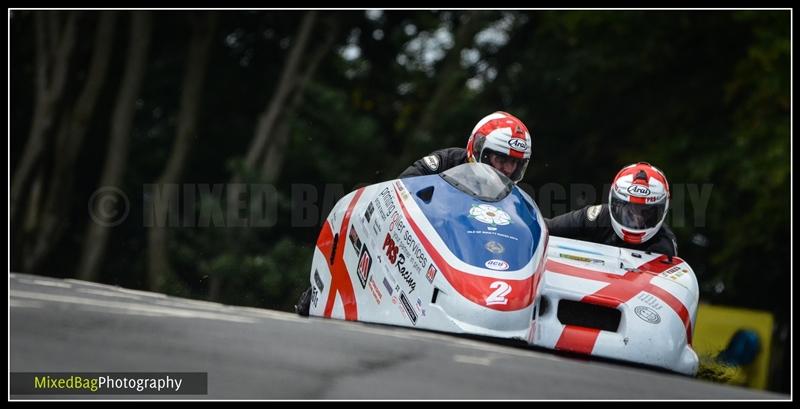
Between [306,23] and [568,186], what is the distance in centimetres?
536

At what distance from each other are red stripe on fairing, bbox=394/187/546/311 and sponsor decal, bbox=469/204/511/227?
1.27 ft

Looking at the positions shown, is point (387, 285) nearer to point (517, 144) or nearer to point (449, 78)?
point (517, 144)

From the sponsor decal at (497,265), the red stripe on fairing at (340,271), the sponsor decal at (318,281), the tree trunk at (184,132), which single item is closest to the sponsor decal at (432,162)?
the red stripe on fairing at (340,271)

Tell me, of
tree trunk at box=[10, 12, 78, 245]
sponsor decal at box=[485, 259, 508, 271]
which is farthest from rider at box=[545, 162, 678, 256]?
tree trunk at box=[10, 12, 78, 245]

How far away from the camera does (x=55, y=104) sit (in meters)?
20.5

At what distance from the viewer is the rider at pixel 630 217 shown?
845cm

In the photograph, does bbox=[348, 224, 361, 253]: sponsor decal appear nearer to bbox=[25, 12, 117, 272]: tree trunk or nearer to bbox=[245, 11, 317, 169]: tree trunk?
bbox=[245, 11, 317, 169]: tree trunk

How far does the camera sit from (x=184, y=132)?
68.5 ft

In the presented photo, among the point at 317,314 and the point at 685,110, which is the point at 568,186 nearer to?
the point at 685,110

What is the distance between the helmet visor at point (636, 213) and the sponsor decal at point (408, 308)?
2065mm

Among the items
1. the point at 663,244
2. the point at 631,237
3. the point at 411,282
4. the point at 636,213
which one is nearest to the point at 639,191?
the point at 636,213

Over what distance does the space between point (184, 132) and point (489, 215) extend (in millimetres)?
14104

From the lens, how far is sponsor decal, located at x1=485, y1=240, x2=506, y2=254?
7258 millimetres

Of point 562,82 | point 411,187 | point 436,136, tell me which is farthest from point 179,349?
point 562,82
